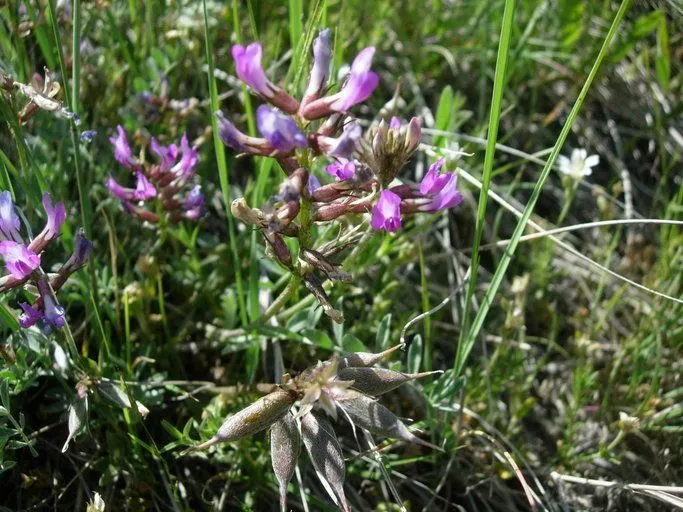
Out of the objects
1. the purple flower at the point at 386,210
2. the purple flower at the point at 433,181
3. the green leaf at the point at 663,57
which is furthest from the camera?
the green leaf at the point at 663,57

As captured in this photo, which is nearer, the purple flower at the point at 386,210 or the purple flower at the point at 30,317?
the purple flower at the point at 386,210

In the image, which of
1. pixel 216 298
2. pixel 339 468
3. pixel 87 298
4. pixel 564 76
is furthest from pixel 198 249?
pixel 564 76

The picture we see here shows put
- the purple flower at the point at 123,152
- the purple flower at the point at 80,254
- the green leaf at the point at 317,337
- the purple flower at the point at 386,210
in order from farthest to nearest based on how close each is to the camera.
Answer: the purple flower at the point at 123,152
the green leaf at the point at 317,337
the purple flower at the point at 80,254
the purple flower at the point at 386,210

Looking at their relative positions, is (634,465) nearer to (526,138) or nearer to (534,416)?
(534,416)

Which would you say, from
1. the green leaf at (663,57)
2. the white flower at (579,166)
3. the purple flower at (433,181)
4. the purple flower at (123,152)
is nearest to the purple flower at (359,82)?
the purple flower at (433,181)

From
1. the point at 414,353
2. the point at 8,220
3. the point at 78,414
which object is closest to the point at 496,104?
the point at 414,353

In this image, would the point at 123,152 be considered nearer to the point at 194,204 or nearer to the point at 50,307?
the point at 194,204

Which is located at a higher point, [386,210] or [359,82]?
[359,82]

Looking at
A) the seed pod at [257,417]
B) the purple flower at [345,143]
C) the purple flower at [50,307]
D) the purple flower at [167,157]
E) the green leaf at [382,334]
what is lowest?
the green leaf at [382,334]

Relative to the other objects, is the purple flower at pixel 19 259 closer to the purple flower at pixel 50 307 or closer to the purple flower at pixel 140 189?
the purple flower at pixel 50 307
